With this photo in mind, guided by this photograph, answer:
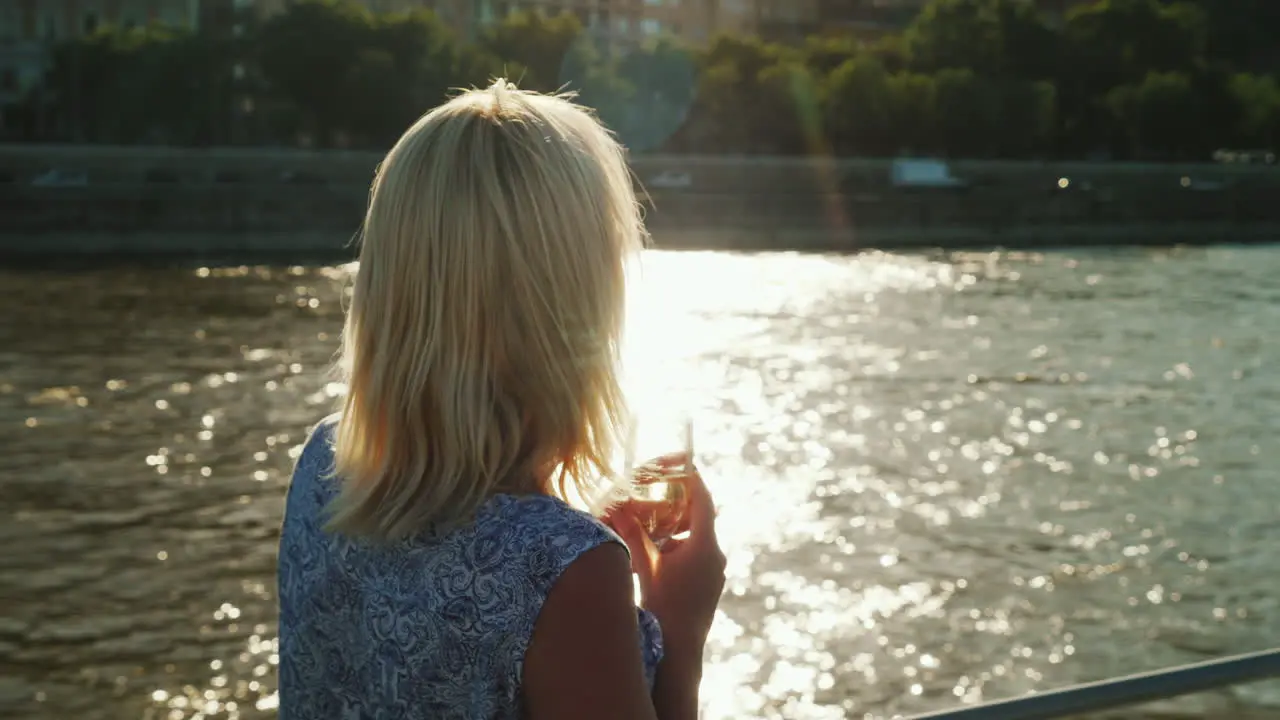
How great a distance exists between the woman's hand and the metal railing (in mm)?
268

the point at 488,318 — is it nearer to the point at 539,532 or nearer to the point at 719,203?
the point at 539,532

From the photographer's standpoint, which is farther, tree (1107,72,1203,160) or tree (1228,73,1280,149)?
tree (1228,73,1280,149)

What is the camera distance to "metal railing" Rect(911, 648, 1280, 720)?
56.7 inches

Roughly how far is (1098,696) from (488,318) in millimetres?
602

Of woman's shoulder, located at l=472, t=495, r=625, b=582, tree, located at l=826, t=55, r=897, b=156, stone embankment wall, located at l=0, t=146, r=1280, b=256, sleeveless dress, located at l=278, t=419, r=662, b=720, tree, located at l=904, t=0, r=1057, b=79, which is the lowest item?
stone embankment wall, located at l=0, t=146, r=1280, b=256

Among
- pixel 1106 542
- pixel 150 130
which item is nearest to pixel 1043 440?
pixel 1106 542

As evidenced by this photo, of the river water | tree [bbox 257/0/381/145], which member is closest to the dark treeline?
tree [bbox 257/0/381/145]

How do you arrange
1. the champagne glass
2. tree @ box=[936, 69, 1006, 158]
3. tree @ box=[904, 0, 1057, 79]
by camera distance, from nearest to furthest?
the champagne glass
tree @ box=[936, 69, 1006, 158]
tree @ box=[904, 0, 1057, 79]

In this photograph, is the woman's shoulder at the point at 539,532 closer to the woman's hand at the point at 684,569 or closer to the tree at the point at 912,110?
the woman's hand at the point at 684,569

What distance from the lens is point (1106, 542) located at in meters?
14.6

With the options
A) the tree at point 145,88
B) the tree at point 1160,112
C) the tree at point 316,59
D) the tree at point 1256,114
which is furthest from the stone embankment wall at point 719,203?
the tree at point 1256,114

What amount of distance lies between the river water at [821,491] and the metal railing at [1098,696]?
0.37 m

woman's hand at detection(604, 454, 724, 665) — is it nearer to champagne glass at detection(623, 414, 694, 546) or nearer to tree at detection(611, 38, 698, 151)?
champagne glass at detection(623, 414, 694, 546)

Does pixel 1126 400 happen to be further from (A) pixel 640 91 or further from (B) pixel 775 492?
(A) pixel 640 91
